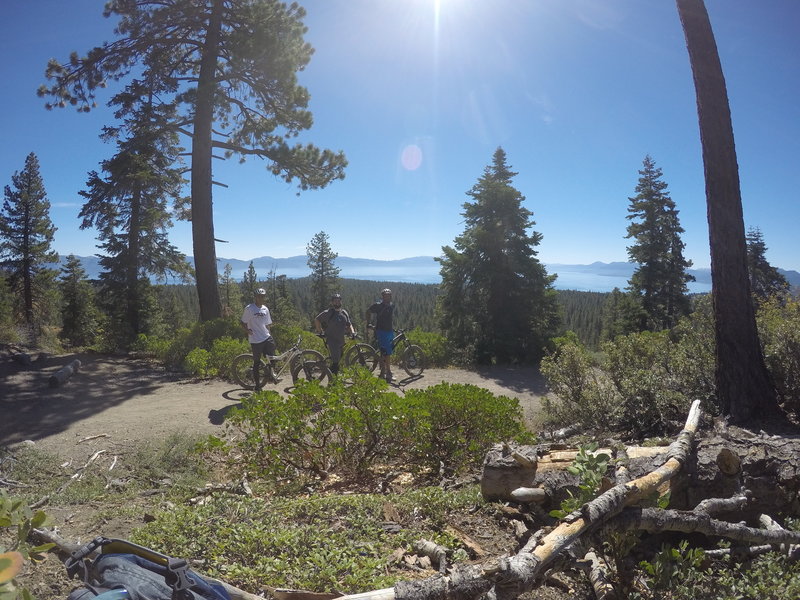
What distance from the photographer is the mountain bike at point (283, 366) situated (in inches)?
342

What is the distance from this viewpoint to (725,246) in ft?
16.7

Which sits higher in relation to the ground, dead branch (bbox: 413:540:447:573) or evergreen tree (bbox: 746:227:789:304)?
evergreen tree (bbox: 746:227:789:304)

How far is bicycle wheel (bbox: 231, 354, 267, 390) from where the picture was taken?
905 centimetres

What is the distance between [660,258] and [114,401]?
74.1 feet

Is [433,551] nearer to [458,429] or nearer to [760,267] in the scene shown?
[458,429]

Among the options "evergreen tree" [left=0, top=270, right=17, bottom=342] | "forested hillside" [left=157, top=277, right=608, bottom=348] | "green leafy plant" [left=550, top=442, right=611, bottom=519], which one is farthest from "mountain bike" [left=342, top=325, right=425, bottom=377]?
"forested hillside" [left=157, top=277, right=608, bottom=348]

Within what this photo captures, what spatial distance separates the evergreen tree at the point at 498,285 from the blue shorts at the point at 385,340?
483 cm

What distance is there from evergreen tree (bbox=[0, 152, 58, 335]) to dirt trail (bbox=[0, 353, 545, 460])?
879 inches

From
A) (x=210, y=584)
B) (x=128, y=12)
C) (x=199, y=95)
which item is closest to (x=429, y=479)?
(x=210, y=584)

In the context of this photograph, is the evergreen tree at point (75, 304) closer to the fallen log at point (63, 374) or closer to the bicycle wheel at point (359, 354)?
the fallen log at point (63, 374)

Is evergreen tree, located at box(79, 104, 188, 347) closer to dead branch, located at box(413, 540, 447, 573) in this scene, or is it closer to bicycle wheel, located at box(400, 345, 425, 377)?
bicycle wheel, located at box(400, 345, 425, 377)

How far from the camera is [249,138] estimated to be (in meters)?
13.7

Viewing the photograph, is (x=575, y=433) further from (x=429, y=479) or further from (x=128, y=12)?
(x=128, y=12)

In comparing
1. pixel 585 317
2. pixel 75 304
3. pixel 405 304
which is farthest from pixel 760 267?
pixel 405 304
